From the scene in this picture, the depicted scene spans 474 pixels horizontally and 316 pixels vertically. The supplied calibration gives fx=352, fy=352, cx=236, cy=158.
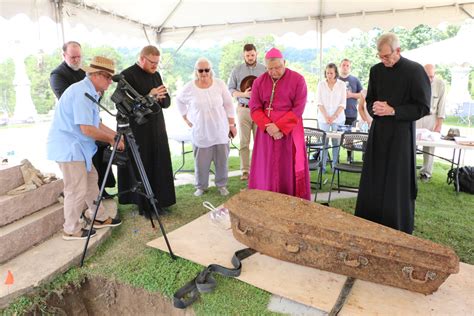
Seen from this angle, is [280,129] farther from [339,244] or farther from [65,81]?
[65,81]

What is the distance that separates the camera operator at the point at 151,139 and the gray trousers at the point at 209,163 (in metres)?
0.65

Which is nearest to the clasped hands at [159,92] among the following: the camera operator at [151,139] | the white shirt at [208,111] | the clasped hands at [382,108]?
the camera operator at [151,139]

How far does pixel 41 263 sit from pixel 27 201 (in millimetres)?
648

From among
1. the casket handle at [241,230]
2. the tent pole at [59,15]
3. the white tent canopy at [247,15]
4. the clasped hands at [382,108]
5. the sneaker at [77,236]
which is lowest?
the sneaker at [77,236]

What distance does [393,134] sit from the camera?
2811mm

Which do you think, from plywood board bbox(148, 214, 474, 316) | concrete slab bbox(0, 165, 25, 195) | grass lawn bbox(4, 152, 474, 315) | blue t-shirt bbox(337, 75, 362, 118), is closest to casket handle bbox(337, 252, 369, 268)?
→ plywood board bbox(148, 214, 474, 316)

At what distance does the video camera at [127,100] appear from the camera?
260 cm

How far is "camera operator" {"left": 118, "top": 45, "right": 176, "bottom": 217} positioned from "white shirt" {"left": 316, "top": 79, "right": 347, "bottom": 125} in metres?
2.65

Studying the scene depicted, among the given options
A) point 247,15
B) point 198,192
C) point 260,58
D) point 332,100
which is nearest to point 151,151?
point 198,192

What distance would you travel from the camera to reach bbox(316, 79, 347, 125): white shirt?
17.1 ft

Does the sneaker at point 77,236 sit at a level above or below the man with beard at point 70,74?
below

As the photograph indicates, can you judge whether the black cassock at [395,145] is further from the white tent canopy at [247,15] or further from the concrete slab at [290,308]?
the white tent canopy at [247,15]

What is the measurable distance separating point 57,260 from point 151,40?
15.9 ft

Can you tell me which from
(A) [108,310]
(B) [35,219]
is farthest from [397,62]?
(B) [35,219]
